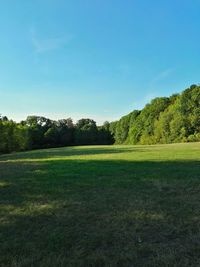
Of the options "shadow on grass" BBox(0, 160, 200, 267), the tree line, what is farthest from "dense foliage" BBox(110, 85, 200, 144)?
"shadow on grass" BBox(0, 160, 200, 267)

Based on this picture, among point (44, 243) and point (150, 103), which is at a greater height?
point (150, 103)

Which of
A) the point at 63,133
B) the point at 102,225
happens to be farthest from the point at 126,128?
the point at 102,225

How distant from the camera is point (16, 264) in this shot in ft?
13.9

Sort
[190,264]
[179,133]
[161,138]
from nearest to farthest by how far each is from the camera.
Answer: [190,264], [179,133], [161,138]

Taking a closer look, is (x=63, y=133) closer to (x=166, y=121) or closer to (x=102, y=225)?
(x=166, y=121)

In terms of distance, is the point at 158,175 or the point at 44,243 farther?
the point at 158,175

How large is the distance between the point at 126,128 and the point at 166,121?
91.6 feet

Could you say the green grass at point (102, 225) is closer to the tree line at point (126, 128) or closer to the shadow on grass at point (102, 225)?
the shadow on grass at point (102, 225)

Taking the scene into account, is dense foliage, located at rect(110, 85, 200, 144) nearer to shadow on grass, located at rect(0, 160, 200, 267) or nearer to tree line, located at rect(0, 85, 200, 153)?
tree line, located at rect(0, 85, 200, 153)

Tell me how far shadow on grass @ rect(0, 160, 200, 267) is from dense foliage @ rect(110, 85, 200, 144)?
57494mm

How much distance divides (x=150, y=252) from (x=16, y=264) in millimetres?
1866

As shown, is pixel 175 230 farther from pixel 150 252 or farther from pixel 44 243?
pixel 44 243

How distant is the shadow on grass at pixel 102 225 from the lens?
441cm

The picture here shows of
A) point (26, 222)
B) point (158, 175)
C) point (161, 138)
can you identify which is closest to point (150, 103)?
point (161, 138)
